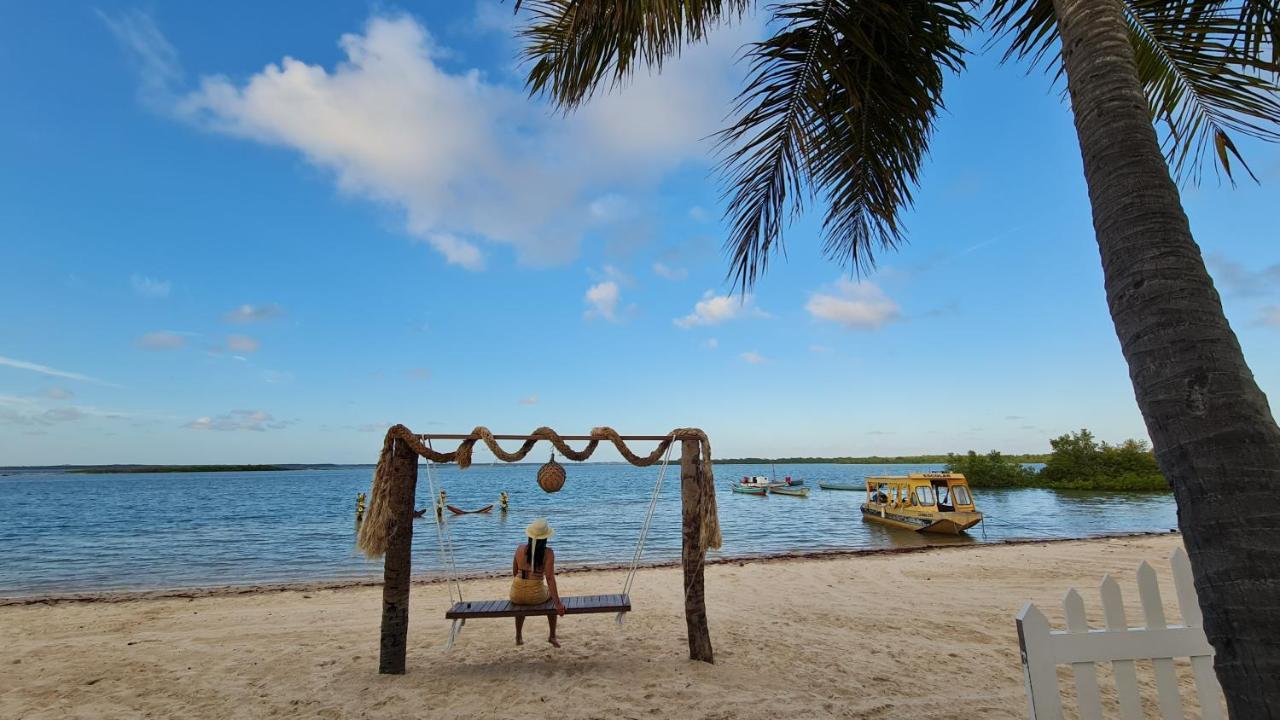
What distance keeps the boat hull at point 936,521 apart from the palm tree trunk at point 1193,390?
18894 millimetres

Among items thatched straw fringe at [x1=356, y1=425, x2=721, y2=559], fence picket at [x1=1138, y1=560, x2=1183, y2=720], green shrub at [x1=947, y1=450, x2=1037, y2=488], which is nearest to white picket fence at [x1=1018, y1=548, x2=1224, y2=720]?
fence picket at [x1=1138, y1=560, x2=1183, y2=720]

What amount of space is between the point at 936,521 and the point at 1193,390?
63.4 feet

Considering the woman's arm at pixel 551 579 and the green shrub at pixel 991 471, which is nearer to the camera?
the woman's arm at pixel 551 579

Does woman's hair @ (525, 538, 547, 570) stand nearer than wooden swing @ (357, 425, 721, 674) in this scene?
No

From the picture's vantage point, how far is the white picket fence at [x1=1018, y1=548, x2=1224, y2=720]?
290 cm

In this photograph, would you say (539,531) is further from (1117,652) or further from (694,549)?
(1117,652)

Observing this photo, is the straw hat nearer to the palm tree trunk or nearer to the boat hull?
the palm tree trunk

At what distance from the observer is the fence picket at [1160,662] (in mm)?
2938

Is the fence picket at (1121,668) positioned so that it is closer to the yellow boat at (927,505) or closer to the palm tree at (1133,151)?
the palm tree at (1133,151)

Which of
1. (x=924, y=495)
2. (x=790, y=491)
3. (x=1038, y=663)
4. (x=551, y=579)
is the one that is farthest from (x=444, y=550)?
(x=790, y=491)

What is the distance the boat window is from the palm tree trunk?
20.6 m

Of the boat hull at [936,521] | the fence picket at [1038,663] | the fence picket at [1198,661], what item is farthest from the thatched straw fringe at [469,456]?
the boat hull at [936,521]

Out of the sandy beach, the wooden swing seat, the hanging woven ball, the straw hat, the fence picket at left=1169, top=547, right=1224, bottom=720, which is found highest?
the hanging woven ball

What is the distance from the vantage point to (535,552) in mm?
5586
